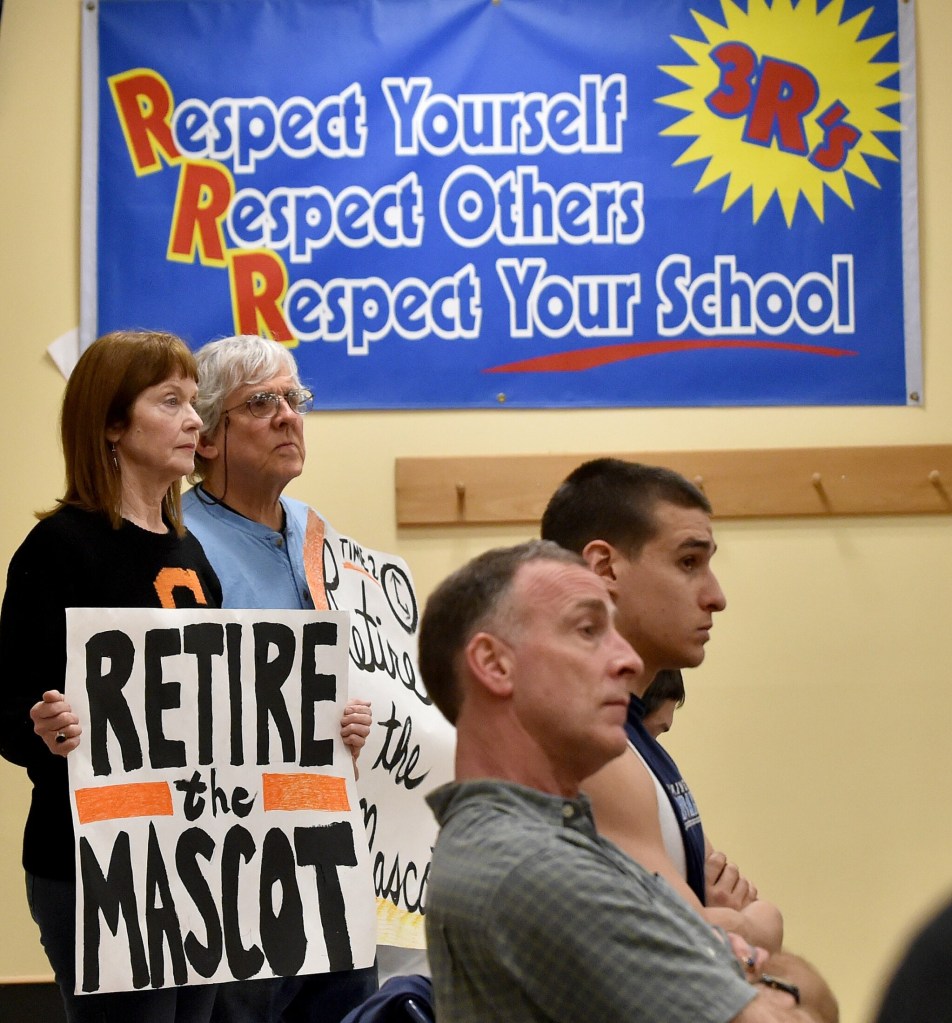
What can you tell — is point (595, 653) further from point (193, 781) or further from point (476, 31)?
point (476, 31)

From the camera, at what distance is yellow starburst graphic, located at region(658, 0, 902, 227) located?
3.96 meters

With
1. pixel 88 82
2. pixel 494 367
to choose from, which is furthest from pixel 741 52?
pixel 88 82

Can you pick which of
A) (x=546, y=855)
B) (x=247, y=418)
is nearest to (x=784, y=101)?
(x=247, y=418)

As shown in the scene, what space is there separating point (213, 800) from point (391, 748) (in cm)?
51

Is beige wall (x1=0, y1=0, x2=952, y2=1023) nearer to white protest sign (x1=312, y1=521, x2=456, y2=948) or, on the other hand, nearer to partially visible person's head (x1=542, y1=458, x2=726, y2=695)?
white protest sign (x1=312, y1=521, x2=456, y2=948)

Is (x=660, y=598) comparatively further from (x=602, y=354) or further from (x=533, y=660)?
(x=602, y=354)

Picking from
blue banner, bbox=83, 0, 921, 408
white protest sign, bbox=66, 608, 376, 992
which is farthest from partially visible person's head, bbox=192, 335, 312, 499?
blue banner, bbox=83, 0, 921, 408

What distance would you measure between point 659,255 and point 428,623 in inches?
100

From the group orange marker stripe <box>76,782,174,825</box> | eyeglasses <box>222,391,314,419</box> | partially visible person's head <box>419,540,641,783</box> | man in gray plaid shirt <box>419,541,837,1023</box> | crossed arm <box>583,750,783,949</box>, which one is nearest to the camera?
man in gray plaid shirt <box>419,541,837,1023</box>

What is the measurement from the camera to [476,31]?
3.98 m

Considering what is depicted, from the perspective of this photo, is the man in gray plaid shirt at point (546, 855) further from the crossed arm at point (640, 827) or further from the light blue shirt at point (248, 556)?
the light blue shirt at point (248, 556)

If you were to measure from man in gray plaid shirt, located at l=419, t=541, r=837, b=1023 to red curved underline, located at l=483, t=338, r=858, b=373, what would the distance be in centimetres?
233

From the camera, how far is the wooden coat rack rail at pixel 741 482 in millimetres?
3895

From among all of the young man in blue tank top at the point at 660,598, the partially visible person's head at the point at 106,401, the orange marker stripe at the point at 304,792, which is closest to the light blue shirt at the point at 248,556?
the partially visible person's head at the point at 106,401
